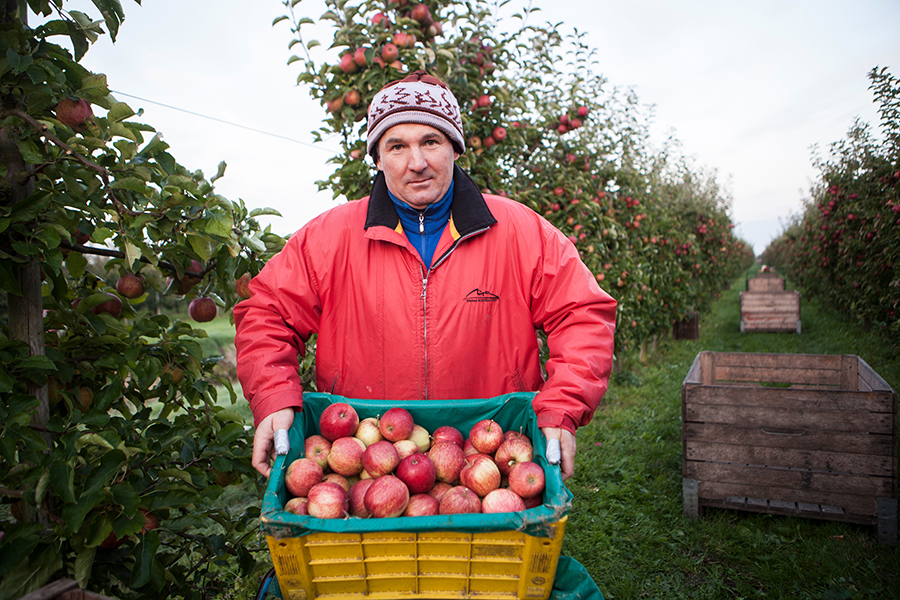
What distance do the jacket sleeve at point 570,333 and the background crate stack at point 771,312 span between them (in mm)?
9474

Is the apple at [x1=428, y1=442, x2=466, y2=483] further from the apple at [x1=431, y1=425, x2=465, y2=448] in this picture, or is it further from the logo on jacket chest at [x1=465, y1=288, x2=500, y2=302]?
the logo on jacket chest at [x1=465, y1=288, x2=500, y2=302]

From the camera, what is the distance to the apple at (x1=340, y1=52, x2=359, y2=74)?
3410mm

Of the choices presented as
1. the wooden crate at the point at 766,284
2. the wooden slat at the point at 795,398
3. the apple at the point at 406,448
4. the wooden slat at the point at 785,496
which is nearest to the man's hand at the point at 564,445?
the apple at the point at 406,448

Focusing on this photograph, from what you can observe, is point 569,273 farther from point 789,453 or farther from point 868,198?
point 868,198

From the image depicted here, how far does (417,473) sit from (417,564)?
12.8 inches

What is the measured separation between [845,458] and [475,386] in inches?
100

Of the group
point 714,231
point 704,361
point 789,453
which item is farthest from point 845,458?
point 714,231

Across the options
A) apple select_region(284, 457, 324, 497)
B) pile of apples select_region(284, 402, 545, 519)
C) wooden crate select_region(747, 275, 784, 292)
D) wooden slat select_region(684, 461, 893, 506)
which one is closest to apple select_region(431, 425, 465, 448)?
pile of apples select_region(284, 402, 545, 519)

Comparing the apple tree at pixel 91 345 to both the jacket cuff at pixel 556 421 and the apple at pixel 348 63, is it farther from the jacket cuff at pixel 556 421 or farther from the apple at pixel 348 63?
the apple at pixel 348 63

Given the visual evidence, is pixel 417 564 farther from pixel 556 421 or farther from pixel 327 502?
pixel 556 421

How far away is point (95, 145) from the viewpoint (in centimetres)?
155

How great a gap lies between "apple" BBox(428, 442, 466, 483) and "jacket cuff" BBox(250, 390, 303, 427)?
16.8 inches

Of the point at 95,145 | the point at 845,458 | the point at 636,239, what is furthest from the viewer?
the point at 636,239

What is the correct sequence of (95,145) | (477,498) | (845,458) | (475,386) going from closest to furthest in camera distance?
(477,498)
(95,145)
(475,386)
(845,458)
